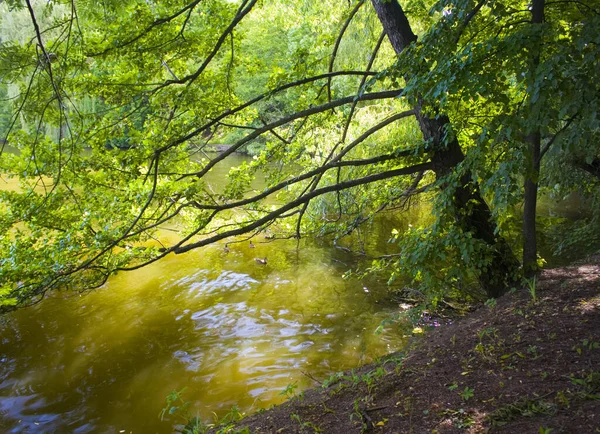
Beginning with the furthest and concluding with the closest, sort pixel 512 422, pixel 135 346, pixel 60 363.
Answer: pixel 135 346 < pixel 60 363 < pixel 512 422

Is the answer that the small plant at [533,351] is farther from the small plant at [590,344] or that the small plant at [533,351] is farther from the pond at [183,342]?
the pond at [183,342]

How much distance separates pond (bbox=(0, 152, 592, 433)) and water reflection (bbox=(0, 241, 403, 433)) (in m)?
0.02

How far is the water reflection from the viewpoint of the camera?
5512 millimetres

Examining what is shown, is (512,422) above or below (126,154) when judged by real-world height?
below

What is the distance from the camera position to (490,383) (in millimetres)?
→ 2875

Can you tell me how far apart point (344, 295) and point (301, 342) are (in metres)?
2.07

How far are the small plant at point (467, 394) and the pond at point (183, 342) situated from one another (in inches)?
108

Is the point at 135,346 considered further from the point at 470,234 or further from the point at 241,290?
the point at 470,234

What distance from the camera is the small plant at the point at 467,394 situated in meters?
2.78

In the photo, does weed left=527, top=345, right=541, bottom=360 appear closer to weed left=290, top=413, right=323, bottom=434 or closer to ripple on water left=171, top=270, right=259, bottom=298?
weed left=290, top=413, right=323, bottom=434

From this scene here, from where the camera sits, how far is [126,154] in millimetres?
4430

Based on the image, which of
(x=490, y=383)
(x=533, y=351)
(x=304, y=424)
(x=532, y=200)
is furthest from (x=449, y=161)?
(x=304, y=424)

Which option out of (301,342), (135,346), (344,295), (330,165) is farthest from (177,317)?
(330,165)

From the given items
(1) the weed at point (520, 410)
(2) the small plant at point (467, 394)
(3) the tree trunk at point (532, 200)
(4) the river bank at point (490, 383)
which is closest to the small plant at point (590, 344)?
(4) the river bank at point (490, 383)
